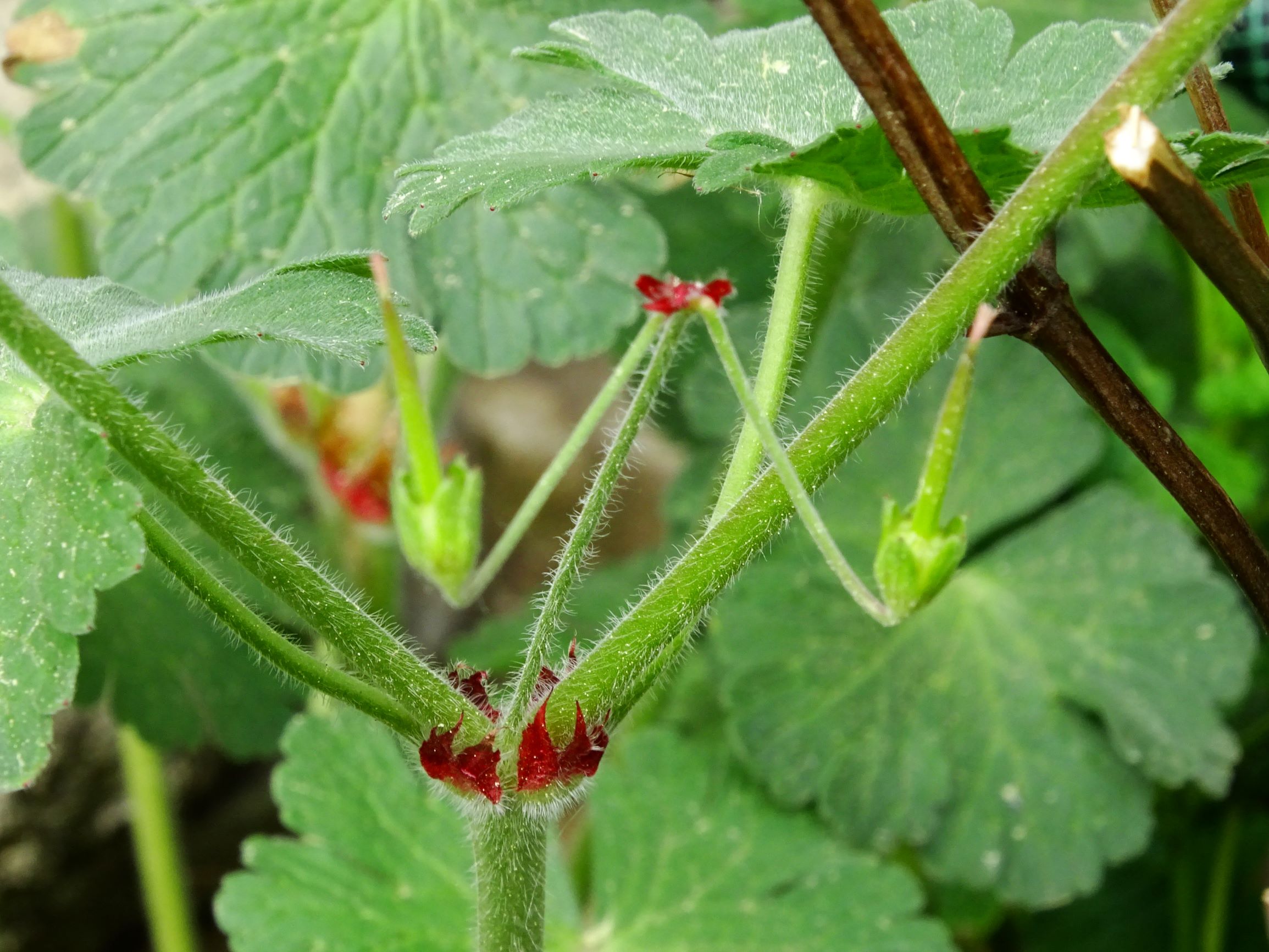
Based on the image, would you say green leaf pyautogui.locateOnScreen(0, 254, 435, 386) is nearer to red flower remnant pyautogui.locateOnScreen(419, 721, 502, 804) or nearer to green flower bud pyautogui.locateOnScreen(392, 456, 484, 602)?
green flower bud pyautogui.locateOnScreen(392, 456, 484, 602)

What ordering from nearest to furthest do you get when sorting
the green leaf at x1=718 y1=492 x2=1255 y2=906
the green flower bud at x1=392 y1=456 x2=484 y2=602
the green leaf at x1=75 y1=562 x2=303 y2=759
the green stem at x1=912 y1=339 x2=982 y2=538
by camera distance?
the green stem at x1=912 y1=339 x2=982 y2=538 < the green flower bud at x1=392 y1=456 x2=484 y2=602 < the green leaf at x1=718 y1=492 x2=1255 y2=906 < the green leaf at x1=75 y1=562 x2=303 y2=759

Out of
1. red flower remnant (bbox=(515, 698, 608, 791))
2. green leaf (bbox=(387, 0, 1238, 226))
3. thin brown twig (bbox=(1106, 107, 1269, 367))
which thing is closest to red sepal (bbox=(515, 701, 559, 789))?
red flower remnant (bbox=(515, 698, 608, 791))

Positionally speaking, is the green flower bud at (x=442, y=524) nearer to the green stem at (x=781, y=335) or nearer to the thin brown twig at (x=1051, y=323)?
the green stem at (x=781, y=335)

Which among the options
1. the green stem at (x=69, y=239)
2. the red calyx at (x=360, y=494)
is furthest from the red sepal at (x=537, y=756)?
the green stem at (x=69, y=239)

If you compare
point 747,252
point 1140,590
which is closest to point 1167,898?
point 1140,590

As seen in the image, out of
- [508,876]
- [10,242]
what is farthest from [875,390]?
[10,242]

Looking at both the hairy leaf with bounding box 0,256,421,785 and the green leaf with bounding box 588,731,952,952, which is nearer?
the hairy leaf with bounding box 0,256,421,785

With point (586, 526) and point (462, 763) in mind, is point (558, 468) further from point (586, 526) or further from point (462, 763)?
point (462, 763)
